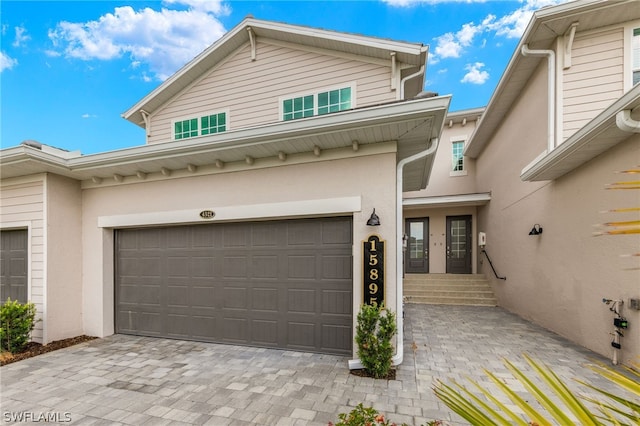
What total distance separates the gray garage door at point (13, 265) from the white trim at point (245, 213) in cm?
181

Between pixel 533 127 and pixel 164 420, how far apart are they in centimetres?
868

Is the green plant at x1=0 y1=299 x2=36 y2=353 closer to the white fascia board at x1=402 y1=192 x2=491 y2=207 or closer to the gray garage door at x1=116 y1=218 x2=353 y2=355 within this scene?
the gray garage door at x1=116 y1=218 x2=353 y2=355

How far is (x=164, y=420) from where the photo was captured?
3.00 meters

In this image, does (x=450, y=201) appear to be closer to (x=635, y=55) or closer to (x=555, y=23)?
(x=635, y=55)

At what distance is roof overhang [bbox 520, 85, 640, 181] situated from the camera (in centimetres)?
335

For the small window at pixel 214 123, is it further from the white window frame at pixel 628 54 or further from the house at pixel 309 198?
the white window frame at pixel 628 54

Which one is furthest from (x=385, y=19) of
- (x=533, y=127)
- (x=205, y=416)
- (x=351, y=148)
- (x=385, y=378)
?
(x=205, y=416)

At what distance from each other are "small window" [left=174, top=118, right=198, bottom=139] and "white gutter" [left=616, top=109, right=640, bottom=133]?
27.8 ft

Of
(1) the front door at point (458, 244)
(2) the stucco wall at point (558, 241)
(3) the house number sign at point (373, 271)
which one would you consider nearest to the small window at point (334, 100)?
(3) the house number sign at point (373, 271)

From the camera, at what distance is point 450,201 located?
9.62 meters

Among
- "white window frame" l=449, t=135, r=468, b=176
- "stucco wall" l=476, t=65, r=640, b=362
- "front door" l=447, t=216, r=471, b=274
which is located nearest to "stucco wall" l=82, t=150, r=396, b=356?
"stucco wall" l=476, t=65, r=640, b=362

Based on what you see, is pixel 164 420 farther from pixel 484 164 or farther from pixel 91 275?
pixel 484 164

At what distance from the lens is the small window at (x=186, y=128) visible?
25.6 feet

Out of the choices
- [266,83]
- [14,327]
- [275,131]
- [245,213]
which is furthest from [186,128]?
[14,327]
